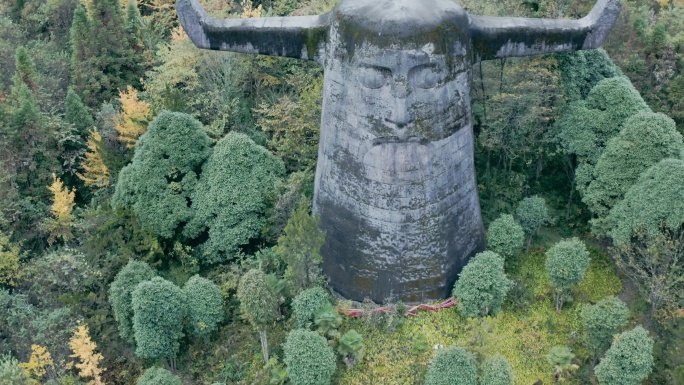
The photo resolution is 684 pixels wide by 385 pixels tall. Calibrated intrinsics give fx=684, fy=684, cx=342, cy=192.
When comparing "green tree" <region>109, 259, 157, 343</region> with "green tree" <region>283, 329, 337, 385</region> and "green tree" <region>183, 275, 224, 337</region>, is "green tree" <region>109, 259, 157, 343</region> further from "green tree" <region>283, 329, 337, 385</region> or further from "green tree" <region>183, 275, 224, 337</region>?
"green tree" <region>283, 329, 337, 385</region>

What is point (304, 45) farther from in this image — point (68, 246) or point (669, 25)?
point (669, 25)

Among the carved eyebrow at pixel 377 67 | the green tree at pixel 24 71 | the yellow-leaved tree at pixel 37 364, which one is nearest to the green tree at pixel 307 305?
the carved eyebrow at pixel 377 67

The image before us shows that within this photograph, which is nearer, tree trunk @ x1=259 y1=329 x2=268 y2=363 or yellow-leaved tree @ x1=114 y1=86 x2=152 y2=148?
tree trunk @ x1=259 y1=329 x2=268 y2=363

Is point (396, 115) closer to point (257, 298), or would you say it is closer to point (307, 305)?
point (307, 305)

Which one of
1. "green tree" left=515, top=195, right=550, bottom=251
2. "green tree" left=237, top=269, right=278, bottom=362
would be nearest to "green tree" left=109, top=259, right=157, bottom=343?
"green tree" left=237, top=269, right=278, bottom=362

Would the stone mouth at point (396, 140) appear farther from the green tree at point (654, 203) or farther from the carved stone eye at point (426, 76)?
the green tree at point (654, 203)

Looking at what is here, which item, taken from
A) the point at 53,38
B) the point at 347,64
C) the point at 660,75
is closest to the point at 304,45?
the point at 347,64

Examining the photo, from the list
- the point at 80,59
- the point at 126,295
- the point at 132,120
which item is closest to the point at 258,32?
the point at 126,295
